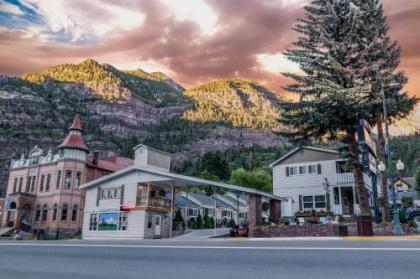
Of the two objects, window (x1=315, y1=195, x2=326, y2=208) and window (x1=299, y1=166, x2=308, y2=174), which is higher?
window (x1=299, y1=166, x2=308, y2=174)

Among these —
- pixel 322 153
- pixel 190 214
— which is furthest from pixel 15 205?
pixel 322 153

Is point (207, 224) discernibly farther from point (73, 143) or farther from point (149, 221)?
point (73, 143)

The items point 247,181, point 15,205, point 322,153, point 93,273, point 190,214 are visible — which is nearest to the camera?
point 93,273

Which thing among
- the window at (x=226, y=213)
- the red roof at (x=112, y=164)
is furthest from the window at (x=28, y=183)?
the window at (x=226, y=213)

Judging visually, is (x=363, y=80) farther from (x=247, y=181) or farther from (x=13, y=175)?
(x=247, y=181)

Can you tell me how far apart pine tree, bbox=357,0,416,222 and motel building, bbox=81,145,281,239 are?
1111cm

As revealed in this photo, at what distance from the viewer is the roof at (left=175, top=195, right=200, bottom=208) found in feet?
159

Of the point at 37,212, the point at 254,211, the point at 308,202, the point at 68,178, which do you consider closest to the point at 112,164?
the point at 68,178

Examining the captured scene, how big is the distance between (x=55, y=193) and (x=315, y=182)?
3222 cm

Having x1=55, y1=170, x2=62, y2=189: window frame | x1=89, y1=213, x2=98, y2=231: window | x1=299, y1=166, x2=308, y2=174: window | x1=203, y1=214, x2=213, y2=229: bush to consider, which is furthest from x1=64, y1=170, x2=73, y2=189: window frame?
x1=299, y1=166, x2=308, y2=174: window

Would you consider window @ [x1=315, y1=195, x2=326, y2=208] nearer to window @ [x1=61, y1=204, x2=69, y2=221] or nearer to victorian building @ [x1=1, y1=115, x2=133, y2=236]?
victorian building @ [x1=1, y1=115, x2=133, y2=236]

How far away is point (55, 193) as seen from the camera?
45.7 m

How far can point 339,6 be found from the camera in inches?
1039

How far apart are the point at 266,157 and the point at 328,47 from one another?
127 meters
